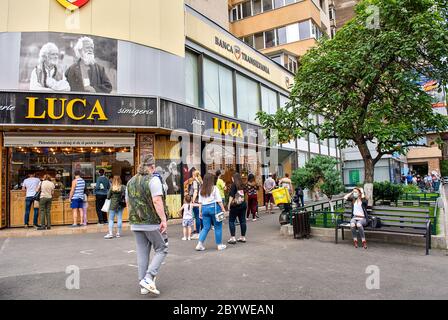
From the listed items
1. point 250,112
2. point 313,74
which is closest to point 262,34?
point 250,112

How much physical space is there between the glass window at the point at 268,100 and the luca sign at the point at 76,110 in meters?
9.65

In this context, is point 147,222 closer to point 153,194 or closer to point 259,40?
point 153,194

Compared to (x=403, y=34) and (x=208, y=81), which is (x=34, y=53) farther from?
(x=403, y=34)

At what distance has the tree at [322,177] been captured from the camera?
10250 millimetres

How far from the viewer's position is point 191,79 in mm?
14227

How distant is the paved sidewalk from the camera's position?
4680 mm

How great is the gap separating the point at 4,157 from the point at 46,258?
5.85m

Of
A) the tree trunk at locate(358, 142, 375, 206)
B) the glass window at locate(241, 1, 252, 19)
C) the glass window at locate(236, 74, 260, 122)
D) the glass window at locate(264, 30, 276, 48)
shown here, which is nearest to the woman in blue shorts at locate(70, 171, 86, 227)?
the tree trunk at locate(358, 142, 375, 206)

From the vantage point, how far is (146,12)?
485 inches

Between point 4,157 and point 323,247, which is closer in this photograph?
point 323,247

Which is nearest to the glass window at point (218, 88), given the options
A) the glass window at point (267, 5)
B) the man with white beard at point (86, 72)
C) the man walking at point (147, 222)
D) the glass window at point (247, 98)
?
the glass window at point (247, 98)

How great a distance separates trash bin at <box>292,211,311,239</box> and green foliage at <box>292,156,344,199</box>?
2.04 meters
